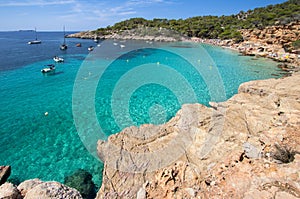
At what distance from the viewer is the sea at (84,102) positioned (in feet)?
28.9

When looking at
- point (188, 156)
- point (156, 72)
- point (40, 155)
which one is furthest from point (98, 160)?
point (156, 72)

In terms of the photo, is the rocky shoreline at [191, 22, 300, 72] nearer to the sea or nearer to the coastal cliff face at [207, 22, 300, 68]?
the coastal cliff face at [207, 22, 300, 68]

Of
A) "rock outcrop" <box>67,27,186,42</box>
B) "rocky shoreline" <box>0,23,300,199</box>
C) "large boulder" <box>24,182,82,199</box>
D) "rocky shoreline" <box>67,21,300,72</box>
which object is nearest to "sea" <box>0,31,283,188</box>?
"rocky shoreline" <box>0,23,300,199</box>

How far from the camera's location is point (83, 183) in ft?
23.3

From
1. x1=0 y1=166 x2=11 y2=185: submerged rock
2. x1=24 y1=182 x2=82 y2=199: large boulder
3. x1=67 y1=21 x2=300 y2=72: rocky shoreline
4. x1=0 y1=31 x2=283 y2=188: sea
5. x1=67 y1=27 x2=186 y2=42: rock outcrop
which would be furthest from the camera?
x1=67 y1=27 x2=186 y2=42: rock outcrop

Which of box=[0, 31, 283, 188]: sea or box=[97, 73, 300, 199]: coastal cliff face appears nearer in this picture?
box=[97, 73, 300, 199]: coastal cliff face

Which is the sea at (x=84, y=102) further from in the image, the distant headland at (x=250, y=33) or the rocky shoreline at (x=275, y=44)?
the distant headland at (x=250, y=33)

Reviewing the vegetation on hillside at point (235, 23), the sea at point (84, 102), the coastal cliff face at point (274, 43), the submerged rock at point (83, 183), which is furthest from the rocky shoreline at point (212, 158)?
the vegetation on hillside at point (235, 23)

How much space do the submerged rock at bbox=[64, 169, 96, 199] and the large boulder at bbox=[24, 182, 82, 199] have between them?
7.70 feet

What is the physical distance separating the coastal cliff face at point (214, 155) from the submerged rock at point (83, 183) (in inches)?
46.8

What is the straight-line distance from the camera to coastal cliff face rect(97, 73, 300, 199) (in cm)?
407

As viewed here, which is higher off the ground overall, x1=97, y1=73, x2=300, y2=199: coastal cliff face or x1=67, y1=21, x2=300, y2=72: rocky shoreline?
x1=67, y1=21, x2=300, y2=72: rocky shoreline

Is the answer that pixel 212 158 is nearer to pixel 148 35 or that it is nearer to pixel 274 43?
pixel 274 43

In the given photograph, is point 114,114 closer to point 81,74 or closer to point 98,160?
point 98,160
